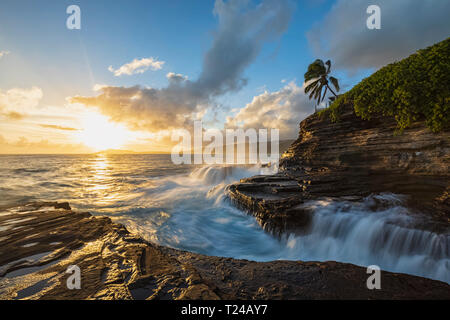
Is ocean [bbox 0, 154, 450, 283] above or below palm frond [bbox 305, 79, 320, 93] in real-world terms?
below

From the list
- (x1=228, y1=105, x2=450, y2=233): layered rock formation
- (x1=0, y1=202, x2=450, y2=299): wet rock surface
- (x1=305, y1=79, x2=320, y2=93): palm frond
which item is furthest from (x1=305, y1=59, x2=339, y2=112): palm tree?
(x1=0, y1=202, x2=450, y2=299): wet rock surface

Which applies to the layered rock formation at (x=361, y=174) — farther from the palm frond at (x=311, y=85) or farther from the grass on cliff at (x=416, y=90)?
the palm frond at (x=311, y=85)

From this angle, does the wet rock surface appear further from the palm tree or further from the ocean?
the palm tree

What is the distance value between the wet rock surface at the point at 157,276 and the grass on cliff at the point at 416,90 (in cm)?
569

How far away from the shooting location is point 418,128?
6.15 m

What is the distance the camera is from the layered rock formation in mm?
5695

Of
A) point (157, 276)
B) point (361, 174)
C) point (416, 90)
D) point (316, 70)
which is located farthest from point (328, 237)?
point (316, 70)

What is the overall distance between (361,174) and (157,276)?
9.08m

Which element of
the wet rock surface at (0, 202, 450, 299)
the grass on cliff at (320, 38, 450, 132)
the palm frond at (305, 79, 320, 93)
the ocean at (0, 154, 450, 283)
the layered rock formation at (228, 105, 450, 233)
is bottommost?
the ocean at (0, 154, 450, 283)

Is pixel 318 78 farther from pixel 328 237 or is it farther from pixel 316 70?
pixel 328 237

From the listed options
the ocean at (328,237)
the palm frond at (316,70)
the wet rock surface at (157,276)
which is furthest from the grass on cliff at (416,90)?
the palm frond at (316,70)

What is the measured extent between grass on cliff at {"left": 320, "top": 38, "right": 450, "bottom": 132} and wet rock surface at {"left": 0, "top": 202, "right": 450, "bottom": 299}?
569cm
